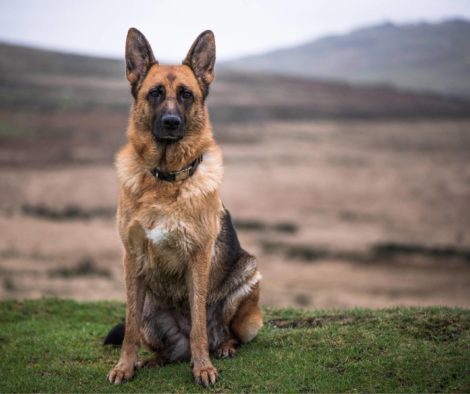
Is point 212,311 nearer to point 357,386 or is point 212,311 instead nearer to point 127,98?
point 357,386

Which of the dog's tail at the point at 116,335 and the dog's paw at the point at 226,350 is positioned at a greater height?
the dog's paw at the point at 226,350

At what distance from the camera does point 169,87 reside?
Answer: 21.4 ft

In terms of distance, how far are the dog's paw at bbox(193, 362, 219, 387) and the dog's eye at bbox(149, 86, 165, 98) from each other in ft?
9.50

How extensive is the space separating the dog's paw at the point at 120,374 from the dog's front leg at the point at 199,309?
70 cm

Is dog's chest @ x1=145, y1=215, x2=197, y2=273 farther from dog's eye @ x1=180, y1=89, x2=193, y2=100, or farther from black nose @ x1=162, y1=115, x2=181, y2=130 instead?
dog's eye @ x1=180, y1=89, x2=193, y2=100

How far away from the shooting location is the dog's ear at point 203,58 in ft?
22.5

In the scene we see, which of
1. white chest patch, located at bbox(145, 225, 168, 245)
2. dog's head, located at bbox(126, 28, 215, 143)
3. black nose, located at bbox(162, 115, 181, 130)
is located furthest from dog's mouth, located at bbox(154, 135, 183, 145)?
white chest patch, located at bbox(145, 225, 168, 245)

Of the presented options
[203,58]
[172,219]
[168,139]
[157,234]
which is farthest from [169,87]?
[157,234]

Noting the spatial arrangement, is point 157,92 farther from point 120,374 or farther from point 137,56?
point 120,374

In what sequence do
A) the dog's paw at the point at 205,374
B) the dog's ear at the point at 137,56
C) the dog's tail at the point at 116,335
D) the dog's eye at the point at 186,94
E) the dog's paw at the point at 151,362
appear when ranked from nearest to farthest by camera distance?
the dog's paw at the point at 205,374 < the dog's eye at the point at 186,94 < the dog's ear at the point at 137,56 < the dog's paw at the point at 151,362 < the dog's tail at the point at 116,335

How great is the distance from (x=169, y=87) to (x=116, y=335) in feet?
11.2

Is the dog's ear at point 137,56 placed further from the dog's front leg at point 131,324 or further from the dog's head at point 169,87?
the dog's front leg at point 131,324

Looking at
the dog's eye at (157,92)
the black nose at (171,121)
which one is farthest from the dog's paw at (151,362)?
the dog's eye at (157,92)

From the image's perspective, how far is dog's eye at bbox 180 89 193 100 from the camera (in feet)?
21.6
